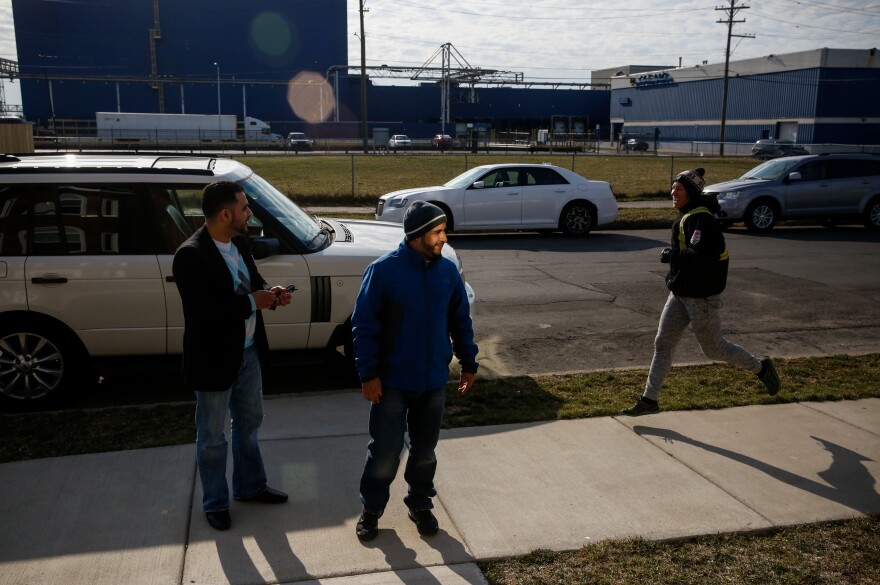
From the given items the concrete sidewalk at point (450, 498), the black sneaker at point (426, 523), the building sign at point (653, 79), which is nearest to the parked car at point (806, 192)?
the concrete sidewalk at point (450, 498)

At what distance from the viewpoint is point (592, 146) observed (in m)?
73.4

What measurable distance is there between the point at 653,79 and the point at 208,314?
95185 millimetres

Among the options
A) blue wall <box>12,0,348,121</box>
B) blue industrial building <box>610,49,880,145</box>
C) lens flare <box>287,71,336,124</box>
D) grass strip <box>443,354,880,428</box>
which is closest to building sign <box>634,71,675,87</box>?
blue industrial building <box>610,49,880,145</box>

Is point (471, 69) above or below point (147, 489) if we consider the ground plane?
above

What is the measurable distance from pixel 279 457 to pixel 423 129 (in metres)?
91.9

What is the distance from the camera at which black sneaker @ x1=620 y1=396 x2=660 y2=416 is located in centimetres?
602

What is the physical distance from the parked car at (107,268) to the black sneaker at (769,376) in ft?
10.4

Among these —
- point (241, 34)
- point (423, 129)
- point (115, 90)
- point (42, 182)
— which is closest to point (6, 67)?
point (115, 90)

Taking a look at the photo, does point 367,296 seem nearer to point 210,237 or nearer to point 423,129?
point 210,237

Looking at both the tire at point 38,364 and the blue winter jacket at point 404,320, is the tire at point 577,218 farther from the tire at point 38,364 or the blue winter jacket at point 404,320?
the blue winter jacket at point 404,320

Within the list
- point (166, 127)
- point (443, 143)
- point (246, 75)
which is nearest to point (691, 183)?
point (443, 143)

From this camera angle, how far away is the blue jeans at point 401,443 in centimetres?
398

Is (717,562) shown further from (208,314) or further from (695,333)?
(208,314)

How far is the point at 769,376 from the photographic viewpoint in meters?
6.19
